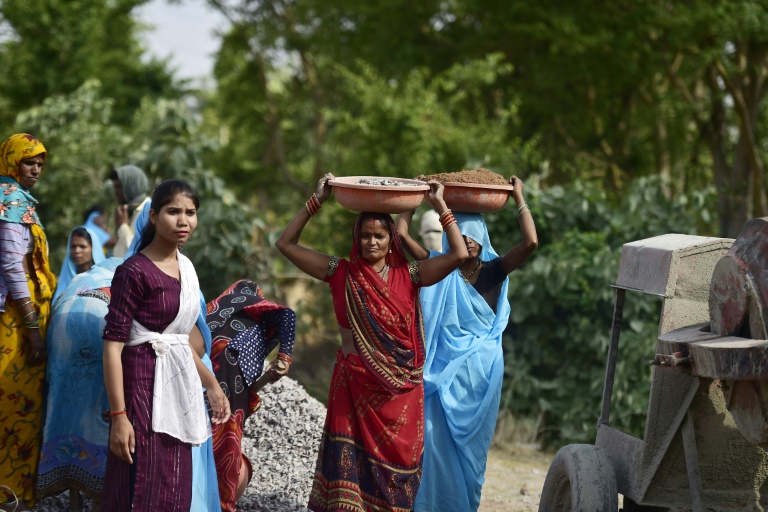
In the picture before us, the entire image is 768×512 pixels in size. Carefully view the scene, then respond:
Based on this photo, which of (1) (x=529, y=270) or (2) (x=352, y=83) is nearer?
(1) (x=529, y=270)

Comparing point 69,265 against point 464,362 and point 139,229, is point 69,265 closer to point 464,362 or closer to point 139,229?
point 139,229

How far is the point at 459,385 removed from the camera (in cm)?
583

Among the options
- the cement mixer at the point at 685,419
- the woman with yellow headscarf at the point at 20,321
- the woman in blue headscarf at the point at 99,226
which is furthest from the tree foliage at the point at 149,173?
the cement mixer at the point at 685,419

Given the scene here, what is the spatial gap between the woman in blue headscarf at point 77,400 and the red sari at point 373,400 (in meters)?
1.33

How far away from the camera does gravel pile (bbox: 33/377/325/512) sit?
611cm

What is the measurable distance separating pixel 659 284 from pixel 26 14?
1892 centimetres

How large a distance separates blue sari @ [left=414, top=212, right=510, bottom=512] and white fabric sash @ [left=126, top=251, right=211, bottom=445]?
174 cm

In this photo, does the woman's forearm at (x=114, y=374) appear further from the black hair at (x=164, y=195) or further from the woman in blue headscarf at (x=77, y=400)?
the woman in blue headscarf at (x=77, y=400)

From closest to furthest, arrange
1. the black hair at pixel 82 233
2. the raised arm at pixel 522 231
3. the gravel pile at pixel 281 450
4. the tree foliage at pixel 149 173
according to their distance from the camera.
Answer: the raised arm at pixel 522 231, the gravel pile at pixel 281 450, the black hair at pixel 82 233, the tree foliage at pixel 149 173

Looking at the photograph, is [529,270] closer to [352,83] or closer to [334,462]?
[334,462]

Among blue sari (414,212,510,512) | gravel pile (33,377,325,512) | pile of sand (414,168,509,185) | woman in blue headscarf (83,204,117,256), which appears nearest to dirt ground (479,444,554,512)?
gravel pile (33,377,325,512)

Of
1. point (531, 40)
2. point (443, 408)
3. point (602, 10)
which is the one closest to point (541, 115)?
point (531, 40)

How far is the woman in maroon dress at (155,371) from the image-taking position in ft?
13.4

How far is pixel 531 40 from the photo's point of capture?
2048cm
